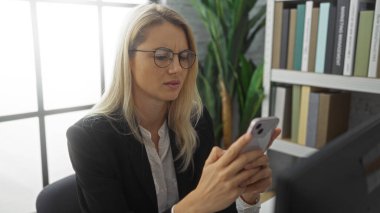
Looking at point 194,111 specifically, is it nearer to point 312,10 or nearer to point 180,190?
point 180,190

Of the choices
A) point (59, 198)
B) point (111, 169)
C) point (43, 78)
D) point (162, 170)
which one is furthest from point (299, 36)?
point (43, 78)

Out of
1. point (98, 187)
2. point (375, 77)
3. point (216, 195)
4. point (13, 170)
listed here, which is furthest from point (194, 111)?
point (13, 170)

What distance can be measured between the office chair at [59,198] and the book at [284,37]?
1154 millimetres

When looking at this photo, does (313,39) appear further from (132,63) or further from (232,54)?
(132,63)

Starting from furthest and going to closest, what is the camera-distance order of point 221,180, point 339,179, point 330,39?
point 330,39 → point 221,180 → point 339,179

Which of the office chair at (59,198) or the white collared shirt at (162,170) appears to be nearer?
the office chair at (59,198)

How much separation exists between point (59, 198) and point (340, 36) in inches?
51.5

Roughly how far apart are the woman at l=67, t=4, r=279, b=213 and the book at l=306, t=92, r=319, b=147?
2.34ft

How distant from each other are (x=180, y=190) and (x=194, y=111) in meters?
0.34

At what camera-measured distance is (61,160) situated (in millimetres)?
2166

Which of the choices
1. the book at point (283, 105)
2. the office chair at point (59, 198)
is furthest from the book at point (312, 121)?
the office chair at point (59, 198)

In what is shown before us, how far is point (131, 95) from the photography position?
1.12m

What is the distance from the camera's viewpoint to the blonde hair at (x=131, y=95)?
1062 millimetres

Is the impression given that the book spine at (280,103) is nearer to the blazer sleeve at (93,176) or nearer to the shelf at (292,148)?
the shelf at (292,148)
